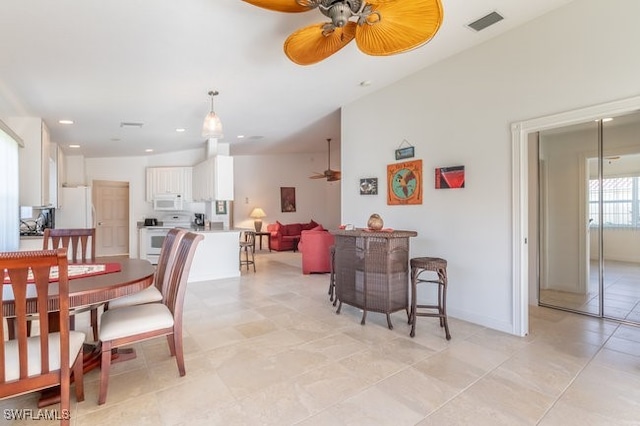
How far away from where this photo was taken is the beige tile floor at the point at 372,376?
1837 millimetres

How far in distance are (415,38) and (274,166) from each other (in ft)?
26.6

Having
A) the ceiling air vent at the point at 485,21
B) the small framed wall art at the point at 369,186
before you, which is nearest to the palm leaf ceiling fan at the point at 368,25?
the ceiling air vent at the point at 485,21

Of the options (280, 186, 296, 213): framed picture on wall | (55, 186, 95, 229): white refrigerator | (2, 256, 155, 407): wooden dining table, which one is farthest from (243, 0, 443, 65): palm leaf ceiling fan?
(280, 186, 296, 213): framed picture on wall

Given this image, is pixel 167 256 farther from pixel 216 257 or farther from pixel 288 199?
pixel 288 199

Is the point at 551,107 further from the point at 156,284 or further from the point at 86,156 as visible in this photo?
the point at 86,156

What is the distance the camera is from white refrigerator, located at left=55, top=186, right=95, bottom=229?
6477mm

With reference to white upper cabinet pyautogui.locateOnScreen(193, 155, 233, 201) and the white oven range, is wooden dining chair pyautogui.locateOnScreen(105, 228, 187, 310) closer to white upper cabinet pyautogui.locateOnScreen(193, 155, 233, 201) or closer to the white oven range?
white upper cabinet pyautogui.locateOnScreen(193, 155, 233, 201)

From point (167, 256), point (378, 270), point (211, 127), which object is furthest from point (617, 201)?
point (167, 256)

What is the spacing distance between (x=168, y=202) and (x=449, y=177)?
19.8 ft

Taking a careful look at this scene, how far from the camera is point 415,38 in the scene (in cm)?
192

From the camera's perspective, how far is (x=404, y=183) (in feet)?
13.1

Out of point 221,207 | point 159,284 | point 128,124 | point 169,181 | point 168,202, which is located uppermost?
point 128,124

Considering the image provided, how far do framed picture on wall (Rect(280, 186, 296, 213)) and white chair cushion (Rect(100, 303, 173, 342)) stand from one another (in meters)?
7.56

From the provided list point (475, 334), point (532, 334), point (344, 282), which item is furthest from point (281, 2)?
point (532, 334)
